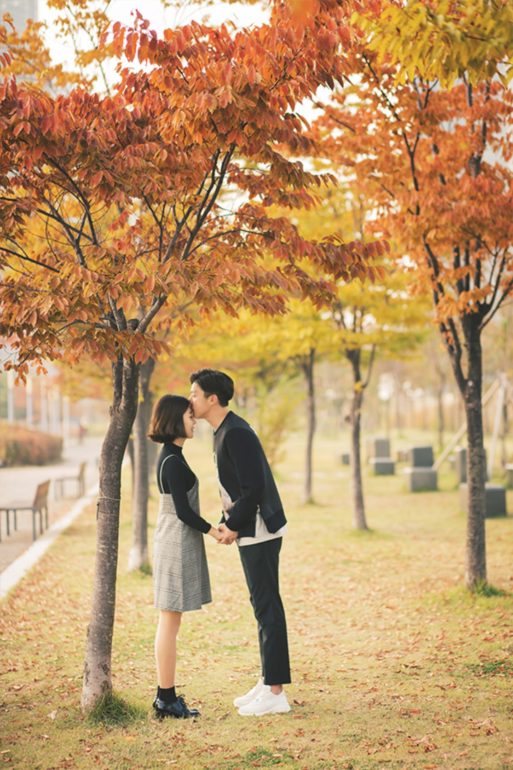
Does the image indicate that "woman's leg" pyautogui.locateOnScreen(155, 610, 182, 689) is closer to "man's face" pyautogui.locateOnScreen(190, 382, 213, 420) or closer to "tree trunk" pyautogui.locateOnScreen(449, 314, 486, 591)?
"man's face" pyautogui.locateOnScreen(190, 382, 213, 420)

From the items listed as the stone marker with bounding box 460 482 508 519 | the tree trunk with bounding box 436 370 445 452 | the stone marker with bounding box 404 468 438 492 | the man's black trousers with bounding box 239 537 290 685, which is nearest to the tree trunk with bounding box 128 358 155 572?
the man's black trousers with bounding box 239 537 290 685

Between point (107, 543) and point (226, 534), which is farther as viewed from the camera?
point (107, 543)

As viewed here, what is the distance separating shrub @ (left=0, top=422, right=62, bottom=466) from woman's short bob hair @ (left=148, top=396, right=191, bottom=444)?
77.5 feet

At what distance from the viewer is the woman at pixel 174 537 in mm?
4934

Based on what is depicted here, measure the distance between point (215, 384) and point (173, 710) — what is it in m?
2.01

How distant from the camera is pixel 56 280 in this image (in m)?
4.88

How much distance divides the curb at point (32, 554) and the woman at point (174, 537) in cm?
458

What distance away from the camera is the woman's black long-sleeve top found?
4.89 metres

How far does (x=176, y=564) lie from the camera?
499 centimetres

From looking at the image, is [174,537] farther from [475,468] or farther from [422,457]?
[422,457]

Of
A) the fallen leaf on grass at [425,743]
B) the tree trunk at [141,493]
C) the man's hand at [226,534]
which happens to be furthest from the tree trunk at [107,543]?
the tree trunk at [141,493]

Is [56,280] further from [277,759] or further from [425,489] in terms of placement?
[425,489]

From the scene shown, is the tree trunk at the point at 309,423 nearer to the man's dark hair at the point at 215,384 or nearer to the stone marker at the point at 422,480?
the stone marker at the point at 422,480

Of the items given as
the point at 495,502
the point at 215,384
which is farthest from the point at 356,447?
the point at 215,384
